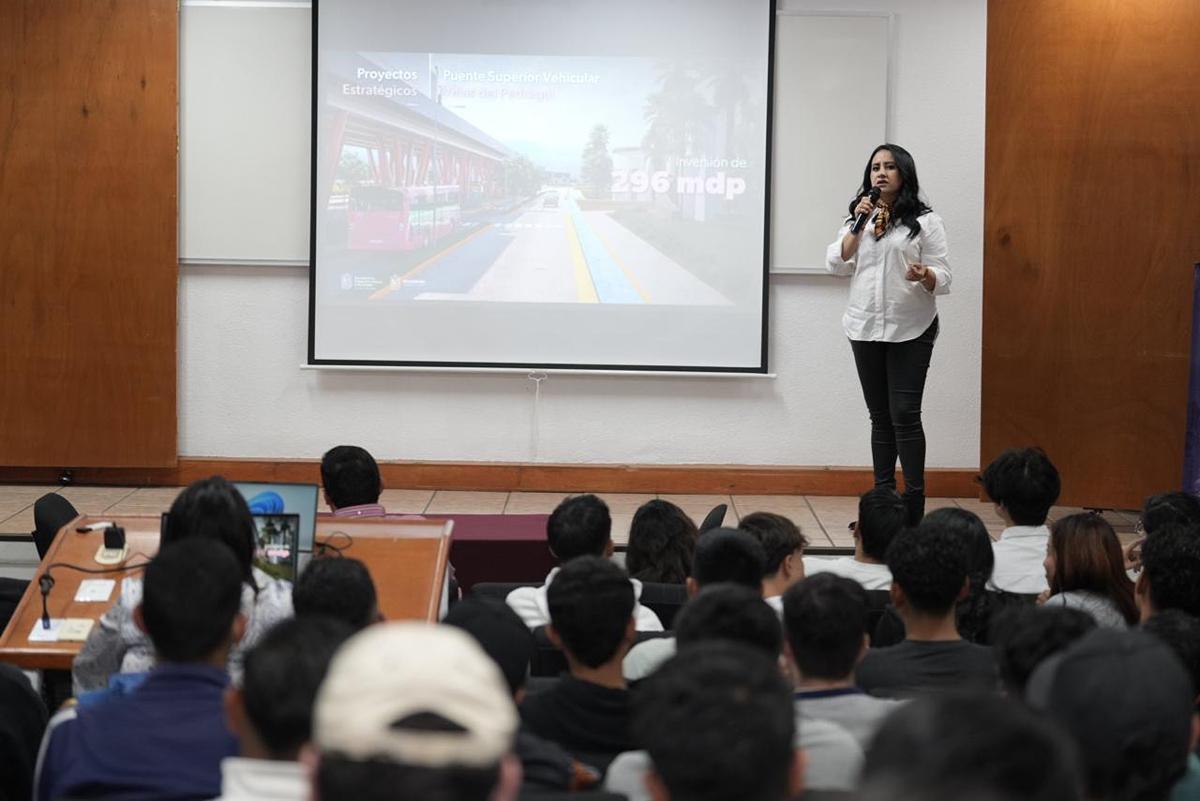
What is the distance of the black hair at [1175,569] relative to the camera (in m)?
2.72

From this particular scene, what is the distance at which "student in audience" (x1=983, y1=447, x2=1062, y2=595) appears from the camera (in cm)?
357

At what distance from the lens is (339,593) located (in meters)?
2.43

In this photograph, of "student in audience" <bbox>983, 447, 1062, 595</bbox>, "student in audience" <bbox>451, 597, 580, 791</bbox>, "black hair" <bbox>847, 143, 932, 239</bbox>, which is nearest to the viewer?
"student in audience" <bbox>451, 597, 580, 791</bbox>

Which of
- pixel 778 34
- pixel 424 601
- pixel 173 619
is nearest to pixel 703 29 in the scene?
pixel 778 34

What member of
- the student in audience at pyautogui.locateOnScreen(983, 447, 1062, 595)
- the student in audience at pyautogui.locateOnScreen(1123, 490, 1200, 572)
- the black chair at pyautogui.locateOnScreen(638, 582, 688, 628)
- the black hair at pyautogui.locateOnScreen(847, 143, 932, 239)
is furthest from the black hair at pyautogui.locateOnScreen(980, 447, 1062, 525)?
the black hair at pyautogui.locateOnScreen(847, 143, 932, 239)

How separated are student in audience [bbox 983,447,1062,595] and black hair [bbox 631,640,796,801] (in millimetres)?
2253

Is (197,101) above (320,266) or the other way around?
above

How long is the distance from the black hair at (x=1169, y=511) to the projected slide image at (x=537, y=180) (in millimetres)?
3028

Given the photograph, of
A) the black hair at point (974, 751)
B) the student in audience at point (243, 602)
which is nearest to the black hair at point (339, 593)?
the student in audience at point (243, 602)

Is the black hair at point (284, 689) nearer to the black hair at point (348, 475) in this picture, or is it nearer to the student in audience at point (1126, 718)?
the student in audience at point (1126, 718)

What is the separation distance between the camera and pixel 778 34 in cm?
634

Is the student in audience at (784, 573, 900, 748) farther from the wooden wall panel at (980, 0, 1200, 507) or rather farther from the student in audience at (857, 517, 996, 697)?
the wooden wall panel at (980, 0, 1200, 507)

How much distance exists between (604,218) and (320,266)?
129cm

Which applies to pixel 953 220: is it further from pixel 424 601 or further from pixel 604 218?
pixel 424 601
